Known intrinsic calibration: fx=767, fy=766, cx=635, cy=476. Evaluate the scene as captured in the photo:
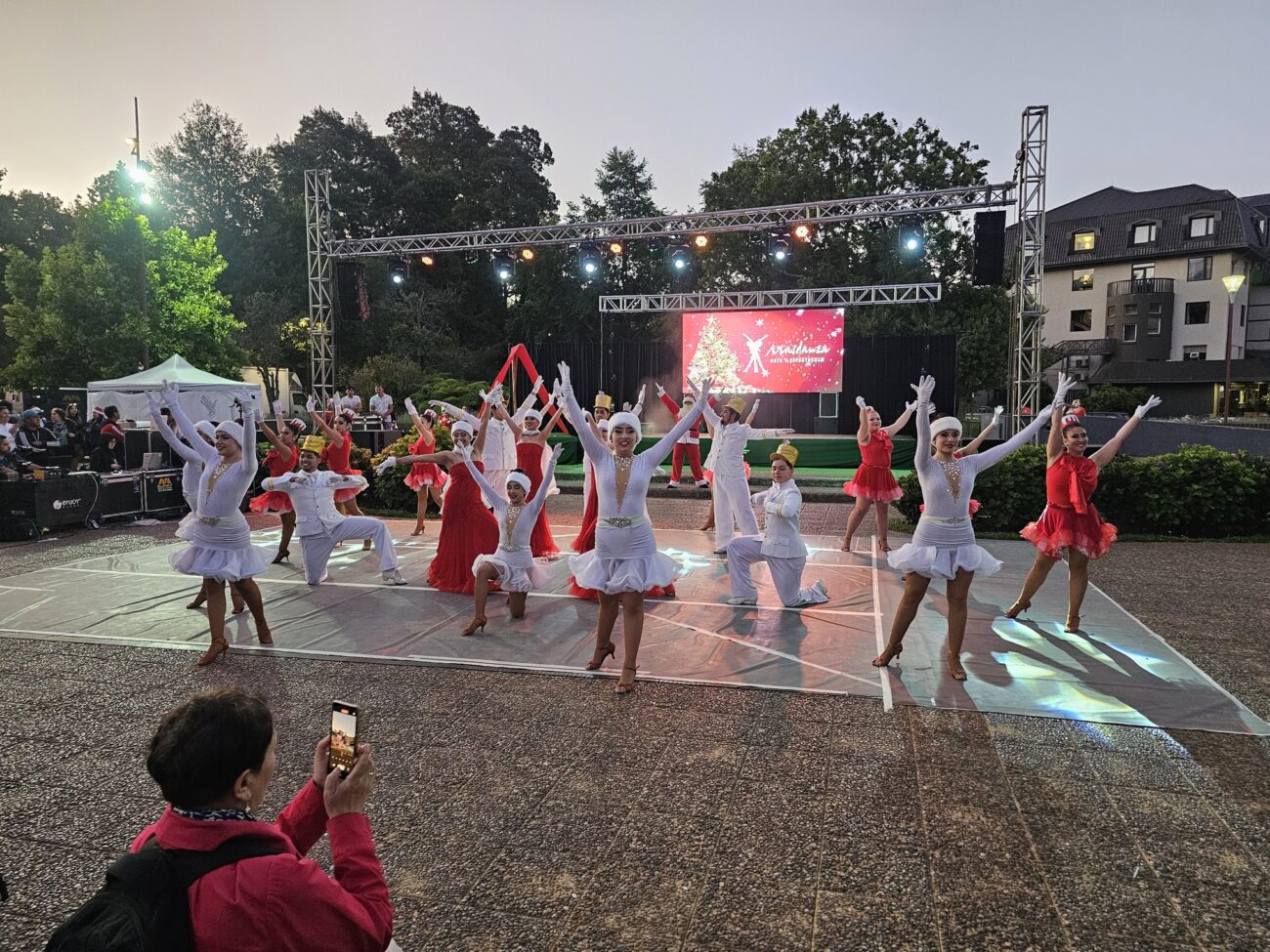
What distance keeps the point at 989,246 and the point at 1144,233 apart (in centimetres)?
3302

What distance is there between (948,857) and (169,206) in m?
50.8

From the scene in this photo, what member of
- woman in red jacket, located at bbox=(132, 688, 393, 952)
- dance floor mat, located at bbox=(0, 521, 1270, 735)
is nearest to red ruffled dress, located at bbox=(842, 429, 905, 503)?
dance floor mat, located at bbox=(0, 521, 1270, 735)

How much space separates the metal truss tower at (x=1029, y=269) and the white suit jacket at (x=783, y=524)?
36.2ft

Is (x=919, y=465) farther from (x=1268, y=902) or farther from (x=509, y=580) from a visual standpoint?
(x=509, y=580)

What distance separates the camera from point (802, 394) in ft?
84.7

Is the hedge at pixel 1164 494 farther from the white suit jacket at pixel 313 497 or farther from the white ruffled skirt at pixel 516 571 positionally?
the white suit jacket at pixel 313 497

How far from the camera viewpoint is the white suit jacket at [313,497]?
798 cm

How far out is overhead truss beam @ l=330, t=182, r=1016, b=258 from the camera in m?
16.8

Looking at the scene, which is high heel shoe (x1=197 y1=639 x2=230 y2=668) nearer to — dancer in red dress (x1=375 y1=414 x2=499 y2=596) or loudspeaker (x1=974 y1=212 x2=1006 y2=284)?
dancer in red dress (x1=375 y1=414 x2=499 y2=596)

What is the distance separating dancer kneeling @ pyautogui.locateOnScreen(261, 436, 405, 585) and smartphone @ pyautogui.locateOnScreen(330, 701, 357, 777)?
6577 millimetres

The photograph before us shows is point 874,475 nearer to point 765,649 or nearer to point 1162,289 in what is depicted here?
point 765,649

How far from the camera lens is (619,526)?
5.47 metres

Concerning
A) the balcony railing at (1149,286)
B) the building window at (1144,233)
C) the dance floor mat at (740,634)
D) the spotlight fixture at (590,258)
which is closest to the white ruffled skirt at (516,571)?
the dance floor mat at (740,634)

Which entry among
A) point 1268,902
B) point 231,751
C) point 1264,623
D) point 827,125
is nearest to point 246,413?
point 231,751
